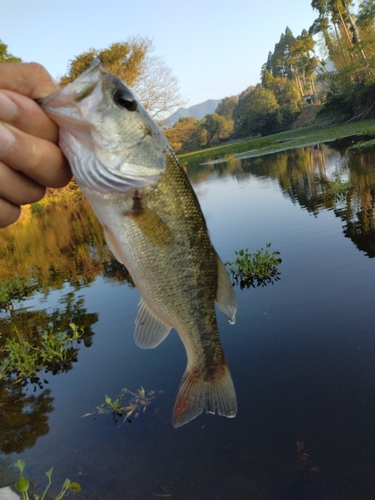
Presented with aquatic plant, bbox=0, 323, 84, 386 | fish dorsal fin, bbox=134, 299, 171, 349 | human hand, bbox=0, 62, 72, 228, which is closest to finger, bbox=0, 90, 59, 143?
human hand, bbox=0, 62, 72, 228

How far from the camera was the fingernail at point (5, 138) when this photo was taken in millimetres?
1625

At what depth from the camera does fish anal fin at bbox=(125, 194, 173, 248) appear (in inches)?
80.8

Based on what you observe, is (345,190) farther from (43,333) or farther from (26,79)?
(26,79)

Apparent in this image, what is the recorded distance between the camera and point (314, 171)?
2212 centimetres

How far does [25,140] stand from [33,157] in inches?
3.2

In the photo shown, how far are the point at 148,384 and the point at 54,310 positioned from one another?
5.29 meters

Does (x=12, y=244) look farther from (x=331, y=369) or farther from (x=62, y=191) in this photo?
(x=62, y=191)

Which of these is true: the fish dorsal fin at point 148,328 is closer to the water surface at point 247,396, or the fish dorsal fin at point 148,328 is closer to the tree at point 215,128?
the water surface at point 247,396

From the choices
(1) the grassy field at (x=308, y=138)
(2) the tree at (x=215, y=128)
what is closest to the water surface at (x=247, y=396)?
(1) the grassy field at (x=308, y=138)

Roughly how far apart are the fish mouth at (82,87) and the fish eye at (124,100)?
12 centimetres

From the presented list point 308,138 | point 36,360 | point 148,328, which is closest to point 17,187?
point 148,328

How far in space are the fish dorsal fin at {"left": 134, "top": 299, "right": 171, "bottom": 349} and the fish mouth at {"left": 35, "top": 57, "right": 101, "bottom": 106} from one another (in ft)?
3.86

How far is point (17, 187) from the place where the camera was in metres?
1.86

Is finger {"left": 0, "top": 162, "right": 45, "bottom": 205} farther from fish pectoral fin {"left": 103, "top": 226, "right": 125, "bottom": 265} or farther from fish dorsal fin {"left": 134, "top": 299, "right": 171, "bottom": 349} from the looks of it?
fish dorsal fin {"left": 134, "top": 299, "right": 171, "bottom": 349}
